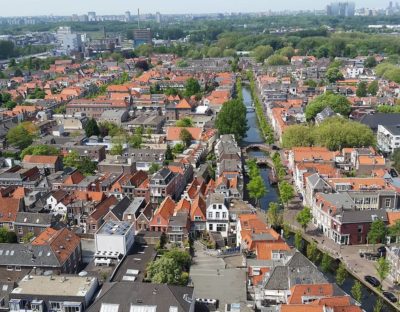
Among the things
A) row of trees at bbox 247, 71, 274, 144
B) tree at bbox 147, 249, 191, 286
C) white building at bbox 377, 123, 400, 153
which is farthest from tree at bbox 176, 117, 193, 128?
tree at bbox 147, 249, 191, 286

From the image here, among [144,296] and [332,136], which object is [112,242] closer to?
[144,296]

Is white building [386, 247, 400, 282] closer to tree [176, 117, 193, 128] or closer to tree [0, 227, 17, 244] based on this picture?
tree [0, 227, 17, 244]

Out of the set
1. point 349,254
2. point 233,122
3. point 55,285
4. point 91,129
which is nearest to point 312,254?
point 349,254

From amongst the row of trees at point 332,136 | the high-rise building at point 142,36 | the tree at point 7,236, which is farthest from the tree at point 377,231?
the high-rise building at point 142,36

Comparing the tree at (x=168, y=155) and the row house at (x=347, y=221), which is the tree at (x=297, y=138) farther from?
the row house at (x=347, y=221)

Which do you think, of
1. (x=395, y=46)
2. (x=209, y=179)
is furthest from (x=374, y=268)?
(x=395, y=46)
